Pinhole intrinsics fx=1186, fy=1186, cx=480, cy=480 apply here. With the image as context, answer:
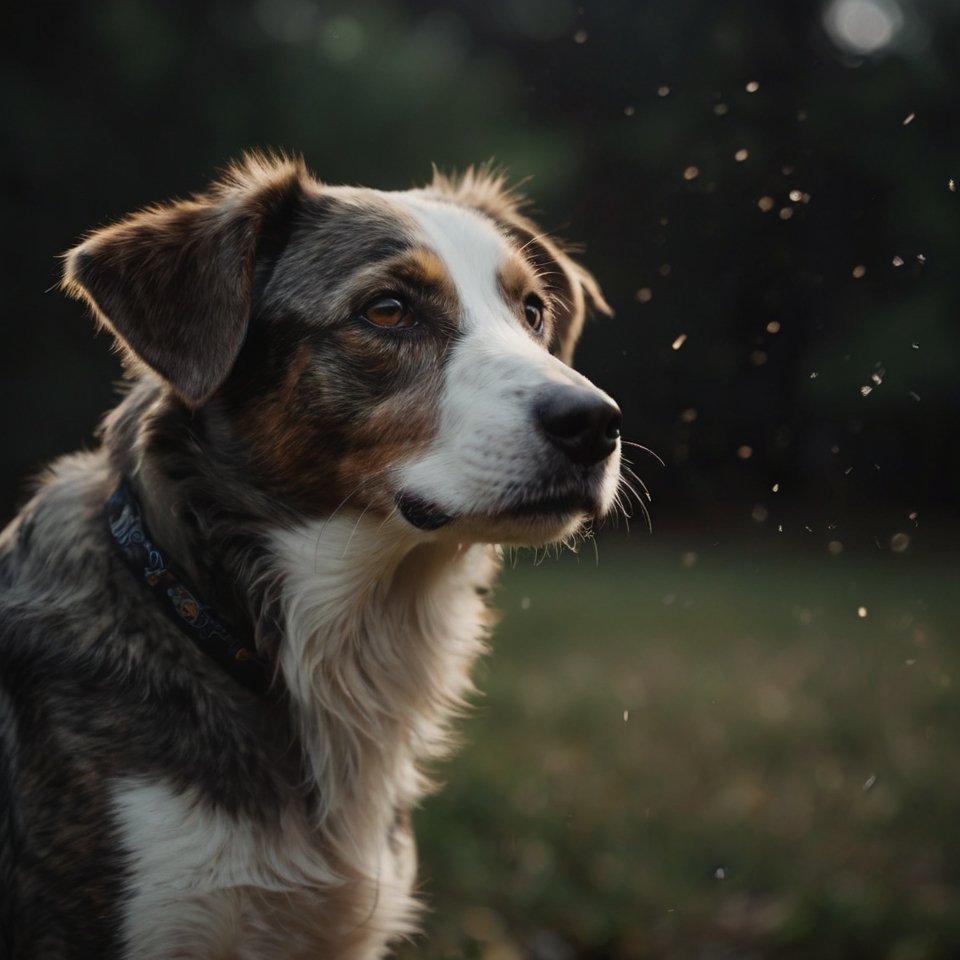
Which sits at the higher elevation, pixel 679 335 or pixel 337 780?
pixel 337 780

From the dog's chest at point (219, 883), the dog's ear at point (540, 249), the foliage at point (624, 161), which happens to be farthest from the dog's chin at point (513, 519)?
the foliage at point (624, 161)

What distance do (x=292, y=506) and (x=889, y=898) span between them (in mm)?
2783

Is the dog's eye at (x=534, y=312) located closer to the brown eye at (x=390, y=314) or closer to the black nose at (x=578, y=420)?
the brown eye at (x=390, y=314)

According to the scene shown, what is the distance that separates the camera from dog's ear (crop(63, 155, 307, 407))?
291 cm

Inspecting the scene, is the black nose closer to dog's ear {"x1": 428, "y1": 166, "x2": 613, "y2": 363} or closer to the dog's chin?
the dog's chin

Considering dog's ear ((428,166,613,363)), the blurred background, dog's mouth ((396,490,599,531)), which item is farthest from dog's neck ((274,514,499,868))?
the blurred background

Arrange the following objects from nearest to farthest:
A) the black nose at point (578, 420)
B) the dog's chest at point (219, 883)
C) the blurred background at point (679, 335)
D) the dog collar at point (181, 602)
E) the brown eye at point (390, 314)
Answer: the dog's chest at point (219, 883) < the black nose at point (578, 420) < the dog collar at point (181, 602) < the brown eye at point (390, 314) < the blurred background at point (679, 335)

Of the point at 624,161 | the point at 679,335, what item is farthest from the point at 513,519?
the point at 624,161

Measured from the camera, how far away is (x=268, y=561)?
299 centimetres

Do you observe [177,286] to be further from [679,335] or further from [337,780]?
[679,335]

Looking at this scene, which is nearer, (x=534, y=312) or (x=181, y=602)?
(x=181, y=602)

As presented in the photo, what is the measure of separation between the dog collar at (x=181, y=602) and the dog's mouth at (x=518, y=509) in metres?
0.52

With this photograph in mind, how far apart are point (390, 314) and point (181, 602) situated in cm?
92

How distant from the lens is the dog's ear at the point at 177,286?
291 cm
